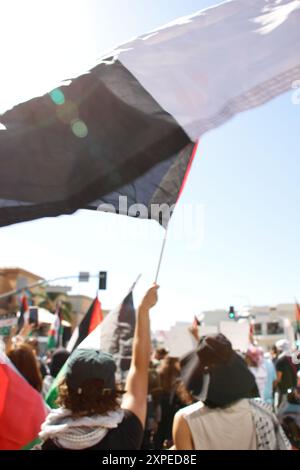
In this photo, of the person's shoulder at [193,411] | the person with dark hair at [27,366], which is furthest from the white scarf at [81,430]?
the person with dark hair at [27,366]

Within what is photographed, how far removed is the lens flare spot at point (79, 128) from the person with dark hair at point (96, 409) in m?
1.12

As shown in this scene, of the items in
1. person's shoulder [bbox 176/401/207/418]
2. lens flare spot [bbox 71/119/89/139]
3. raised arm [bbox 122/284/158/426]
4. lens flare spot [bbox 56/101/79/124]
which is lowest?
person's shoulder [bbox 176/401/207/418]

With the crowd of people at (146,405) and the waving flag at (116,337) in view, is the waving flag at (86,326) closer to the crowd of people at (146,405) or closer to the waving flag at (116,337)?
the waving flag at (116,337)

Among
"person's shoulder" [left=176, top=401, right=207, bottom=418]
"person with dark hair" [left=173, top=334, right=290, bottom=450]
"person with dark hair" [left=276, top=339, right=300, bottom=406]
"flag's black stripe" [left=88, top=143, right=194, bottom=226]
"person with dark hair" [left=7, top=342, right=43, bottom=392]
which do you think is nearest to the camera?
"flag's black stripe" [left=88, top=143, right=194, bottom=226]

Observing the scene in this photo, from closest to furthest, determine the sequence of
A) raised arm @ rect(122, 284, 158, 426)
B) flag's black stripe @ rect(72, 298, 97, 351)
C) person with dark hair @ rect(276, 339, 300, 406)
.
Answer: raised arm @ rect(122, 284, 158, 426), flag's black stripe @ rect(72, 298, 97, 351), person with dark hair @ rect(276, 339, 300, 406)

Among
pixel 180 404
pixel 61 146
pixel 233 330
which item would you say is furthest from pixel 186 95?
pixel 233 330

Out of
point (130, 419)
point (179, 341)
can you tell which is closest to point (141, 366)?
point (130, 419)

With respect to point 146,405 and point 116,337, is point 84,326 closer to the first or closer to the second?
point 116,337

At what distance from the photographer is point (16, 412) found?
250 cm

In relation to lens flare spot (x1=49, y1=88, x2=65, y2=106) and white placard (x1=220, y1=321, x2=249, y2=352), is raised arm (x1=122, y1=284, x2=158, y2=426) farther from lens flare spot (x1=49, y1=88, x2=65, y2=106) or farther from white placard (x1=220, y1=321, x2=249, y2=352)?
white placard (x1=220, y1=321, x2=249, y2=352)

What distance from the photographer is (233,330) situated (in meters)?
12.7

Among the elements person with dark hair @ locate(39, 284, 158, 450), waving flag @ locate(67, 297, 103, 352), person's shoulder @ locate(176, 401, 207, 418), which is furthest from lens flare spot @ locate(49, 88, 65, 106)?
waving flag @ locate(67, 297, 103, 352)

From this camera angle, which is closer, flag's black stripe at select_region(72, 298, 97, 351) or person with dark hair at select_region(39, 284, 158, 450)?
person with dark hair at select_region(39, 284, 158, 450)

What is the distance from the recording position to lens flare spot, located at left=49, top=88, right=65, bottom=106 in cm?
208
